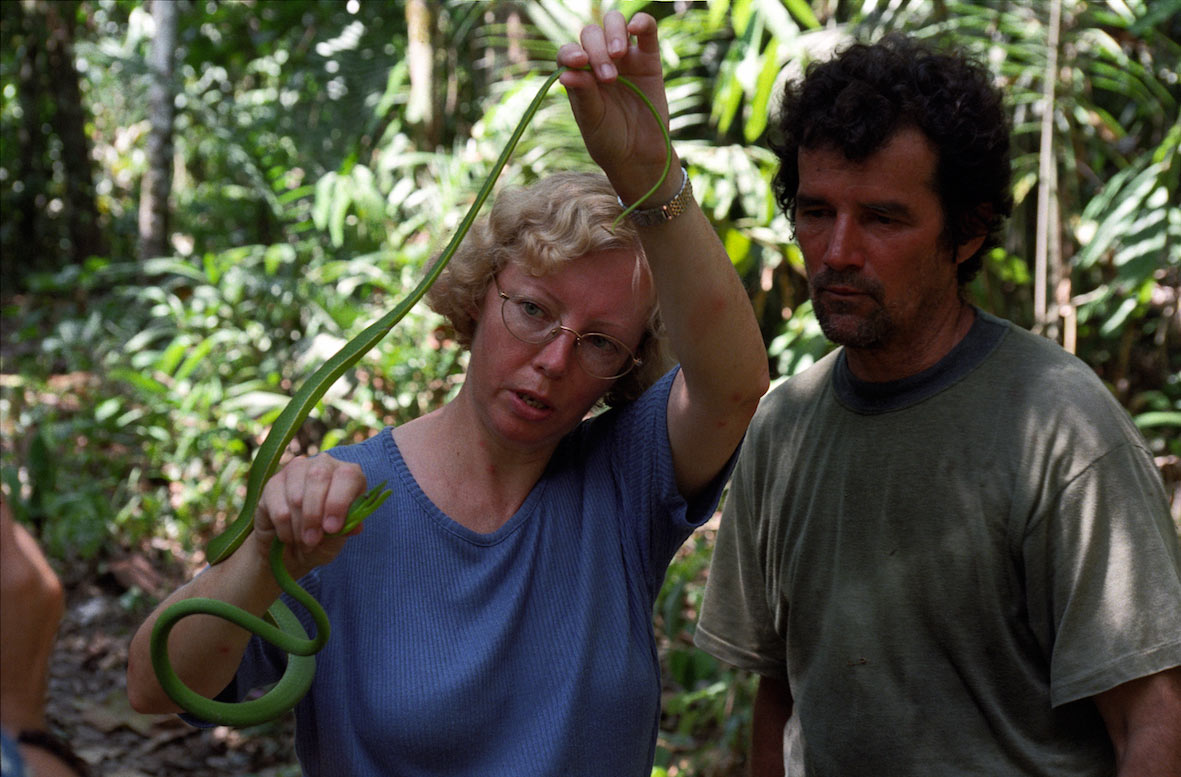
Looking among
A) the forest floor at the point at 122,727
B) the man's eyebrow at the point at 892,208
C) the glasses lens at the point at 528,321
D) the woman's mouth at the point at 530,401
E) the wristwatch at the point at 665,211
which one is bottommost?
the forest floor at the point at 122,727

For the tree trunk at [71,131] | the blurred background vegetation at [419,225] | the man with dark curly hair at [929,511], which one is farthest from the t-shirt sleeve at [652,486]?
the tree trunk at [71,131]

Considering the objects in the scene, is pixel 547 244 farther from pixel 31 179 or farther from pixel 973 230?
pixel 31 179

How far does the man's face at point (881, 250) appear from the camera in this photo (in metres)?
1.83

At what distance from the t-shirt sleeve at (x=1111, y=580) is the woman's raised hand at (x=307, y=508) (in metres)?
1.00

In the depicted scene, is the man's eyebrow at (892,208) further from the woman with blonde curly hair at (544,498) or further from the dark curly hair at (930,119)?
the woman with blonde curly hair at (544,498)

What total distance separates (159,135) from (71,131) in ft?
7.09

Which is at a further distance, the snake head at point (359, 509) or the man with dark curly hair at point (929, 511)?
the man with dark curly hair at point (929, 511)

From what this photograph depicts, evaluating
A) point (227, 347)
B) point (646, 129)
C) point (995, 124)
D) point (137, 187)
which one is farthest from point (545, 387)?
point (137, 187)

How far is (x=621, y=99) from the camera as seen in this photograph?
143cm

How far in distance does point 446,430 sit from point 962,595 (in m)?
0.82

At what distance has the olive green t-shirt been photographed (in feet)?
5.16

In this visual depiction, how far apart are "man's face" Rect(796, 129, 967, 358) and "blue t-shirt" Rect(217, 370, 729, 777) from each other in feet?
1.23

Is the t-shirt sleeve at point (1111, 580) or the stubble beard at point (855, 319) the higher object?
the stubble beard at point (855, 319)

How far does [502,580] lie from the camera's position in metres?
1.58
